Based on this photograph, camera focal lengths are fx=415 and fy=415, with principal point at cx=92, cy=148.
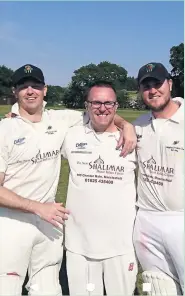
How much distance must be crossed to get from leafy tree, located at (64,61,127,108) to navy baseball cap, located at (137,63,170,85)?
75797mm

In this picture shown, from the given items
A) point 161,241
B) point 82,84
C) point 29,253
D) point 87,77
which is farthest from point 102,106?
point 87,77

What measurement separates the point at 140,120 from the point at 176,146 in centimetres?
57

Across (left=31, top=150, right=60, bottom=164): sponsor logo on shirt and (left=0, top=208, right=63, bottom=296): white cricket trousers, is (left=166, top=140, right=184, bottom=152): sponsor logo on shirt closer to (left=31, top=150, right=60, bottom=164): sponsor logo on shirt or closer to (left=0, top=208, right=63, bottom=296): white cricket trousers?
(left=31, top=150, right=60, bottom=164): sponsor logo on shirt

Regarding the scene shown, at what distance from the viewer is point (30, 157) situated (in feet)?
11.4

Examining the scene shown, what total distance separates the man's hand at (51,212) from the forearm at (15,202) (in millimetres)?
40

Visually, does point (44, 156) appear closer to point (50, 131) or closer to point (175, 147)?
point (50, 131)

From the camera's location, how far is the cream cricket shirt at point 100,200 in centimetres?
352

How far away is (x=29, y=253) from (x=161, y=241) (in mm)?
1130

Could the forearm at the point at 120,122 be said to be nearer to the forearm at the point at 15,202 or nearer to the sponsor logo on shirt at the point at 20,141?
the sponsor logo on shirt at the point at 20,141

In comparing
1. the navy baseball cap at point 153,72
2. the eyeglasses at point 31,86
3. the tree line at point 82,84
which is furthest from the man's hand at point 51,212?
the tree line at point 82,84

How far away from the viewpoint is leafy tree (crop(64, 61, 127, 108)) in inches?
3334

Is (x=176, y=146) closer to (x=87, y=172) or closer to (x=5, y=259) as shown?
(x=87, y=172)

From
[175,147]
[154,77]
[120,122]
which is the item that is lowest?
[175,147]

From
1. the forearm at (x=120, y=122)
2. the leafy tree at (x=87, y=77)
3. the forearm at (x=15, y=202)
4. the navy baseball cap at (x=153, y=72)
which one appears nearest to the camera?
the forearm at (x=15, y=202)
